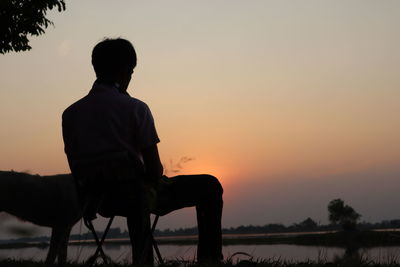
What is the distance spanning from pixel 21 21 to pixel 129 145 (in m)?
8.78

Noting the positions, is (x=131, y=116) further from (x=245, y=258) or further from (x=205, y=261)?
(x=245, y=258)

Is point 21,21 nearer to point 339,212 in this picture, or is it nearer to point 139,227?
point 139,227

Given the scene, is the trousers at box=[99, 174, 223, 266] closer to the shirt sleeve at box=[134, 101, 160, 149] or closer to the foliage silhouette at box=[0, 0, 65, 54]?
the shirt sleeve at box=[134, 101, 160, 149]

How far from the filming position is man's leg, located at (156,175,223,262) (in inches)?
172

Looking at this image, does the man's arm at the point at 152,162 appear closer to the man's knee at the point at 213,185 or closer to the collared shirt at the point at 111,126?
the collared shirt at the point at 111,126

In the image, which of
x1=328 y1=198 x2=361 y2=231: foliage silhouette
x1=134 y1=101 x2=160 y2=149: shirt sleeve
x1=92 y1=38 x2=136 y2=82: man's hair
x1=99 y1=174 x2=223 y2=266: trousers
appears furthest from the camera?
x1=328 y1=198 x2=361 y2=231: foliage silhouette

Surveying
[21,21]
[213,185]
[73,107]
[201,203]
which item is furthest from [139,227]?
[21,21]

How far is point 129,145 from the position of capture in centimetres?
396

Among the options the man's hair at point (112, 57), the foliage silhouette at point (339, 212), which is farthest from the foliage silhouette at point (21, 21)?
the foliage silhouette at point (339, 212)

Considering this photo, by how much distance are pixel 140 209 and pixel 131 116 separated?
769 mm

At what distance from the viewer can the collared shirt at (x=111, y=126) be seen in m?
3.94

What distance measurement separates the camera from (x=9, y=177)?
8.27 metres

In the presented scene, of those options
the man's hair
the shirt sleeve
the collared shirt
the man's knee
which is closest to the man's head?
the man's hair

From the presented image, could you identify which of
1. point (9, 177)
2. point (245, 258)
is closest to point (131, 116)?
point (245, 258)
